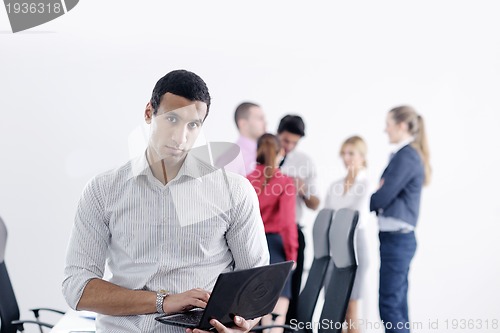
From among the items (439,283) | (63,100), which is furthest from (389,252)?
(63,100)

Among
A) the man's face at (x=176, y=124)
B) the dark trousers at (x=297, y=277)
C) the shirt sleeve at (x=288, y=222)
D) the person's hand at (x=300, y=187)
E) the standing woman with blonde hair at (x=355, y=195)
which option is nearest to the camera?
the man's face at (x=176, y=124)

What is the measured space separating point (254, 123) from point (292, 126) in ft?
0.93

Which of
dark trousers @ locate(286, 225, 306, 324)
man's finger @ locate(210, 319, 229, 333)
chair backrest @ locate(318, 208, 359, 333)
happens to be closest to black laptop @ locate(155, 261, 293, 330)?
man's finger @ locate(210, 319, 229, 333)

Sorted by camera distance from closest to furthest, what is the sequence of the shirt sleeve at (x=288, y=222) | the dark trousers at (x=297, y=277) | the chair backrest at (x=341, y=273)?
the chair backrest at (x=341, y=273), the shirt sleeve at (x=288, y=222), the dark trousers at (x=297, y=277)

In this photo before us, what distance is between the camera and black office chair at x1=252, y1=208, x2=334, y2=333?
3.37 m

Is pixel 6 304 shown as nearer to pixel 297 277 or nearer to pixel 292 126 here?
pixel 297 277

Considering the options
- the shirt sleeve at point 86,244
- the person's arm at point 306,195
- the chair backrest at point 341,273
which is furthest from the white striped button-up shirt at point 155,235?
the person's arm at point 306,195

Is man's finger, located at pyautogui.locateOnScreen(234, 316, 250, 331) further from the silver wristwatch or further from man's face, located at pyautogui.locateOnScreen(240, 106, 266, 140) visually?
man's face, located at pyautogui.locateOnScreen(240, 106, 266, 140)

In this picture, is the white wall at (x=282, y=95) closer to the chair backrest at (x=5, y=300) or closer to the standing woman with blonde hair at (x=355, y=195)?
the standing woman with blonde hair at (x=355, y=195)

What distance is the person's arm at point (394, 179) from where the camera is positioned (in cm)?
462

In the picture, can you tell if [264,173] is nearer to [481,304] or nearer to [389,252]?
[389,252]

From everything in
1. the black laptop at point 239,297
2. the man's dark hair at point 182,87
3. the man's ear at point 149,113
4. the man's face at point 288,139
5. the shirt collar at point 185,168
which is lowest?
the man's face at point 288,139

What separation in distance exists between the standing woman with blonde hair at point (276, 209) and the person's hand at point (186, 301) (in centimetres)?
234

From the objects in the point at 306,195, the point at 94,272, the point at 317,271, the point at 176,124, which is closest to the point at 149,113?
the point at 176,124
